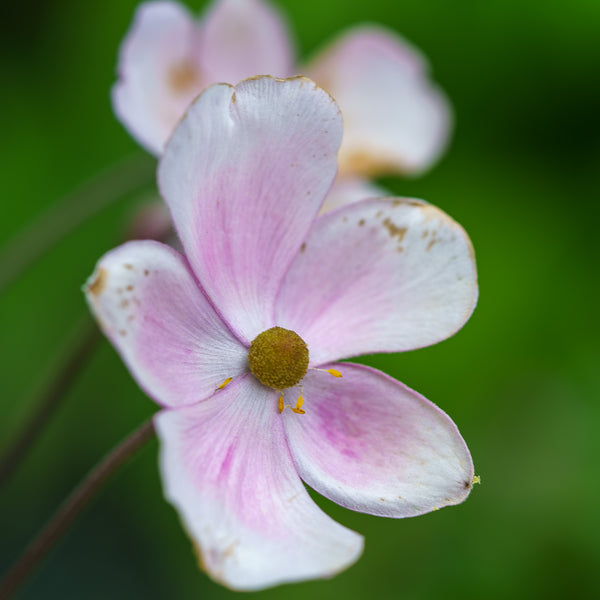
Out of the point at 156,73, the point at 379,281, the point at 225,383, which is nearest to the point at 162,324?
the point at 225,383

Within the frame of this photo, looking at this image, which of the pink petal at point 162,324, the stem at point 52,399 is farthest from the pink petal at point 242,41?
the pink petal at point 162,324

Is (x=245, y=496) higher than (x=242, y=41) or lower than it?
lower

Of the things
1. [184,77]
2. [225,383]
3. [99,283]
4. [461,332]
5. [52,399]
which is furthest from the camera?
[461,332]

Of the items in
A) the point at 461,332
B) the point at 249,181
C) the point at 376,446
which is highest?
the point at 249,181

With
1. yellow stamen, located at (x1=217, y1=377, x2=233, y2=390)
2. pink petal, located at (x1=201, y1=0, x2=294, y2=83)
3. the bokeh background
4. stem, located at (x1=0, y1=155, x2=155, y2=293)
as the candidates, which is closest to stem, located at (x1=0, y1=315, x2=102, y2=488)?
stem, located at (x1=0, y1=155, x2=155, y2=293)

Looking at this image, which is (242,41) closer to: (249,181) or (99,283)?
(249,181)

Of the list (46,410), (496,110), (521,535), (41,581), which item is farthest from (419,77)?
(41,581)

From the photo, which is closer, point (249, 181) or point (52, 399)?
point (249, 181)

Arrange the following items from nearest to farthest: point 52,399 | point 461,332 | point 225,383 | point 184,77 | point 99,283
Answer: point 99,283, point 225,383, point 52,399, point 184,77, point 461,332
